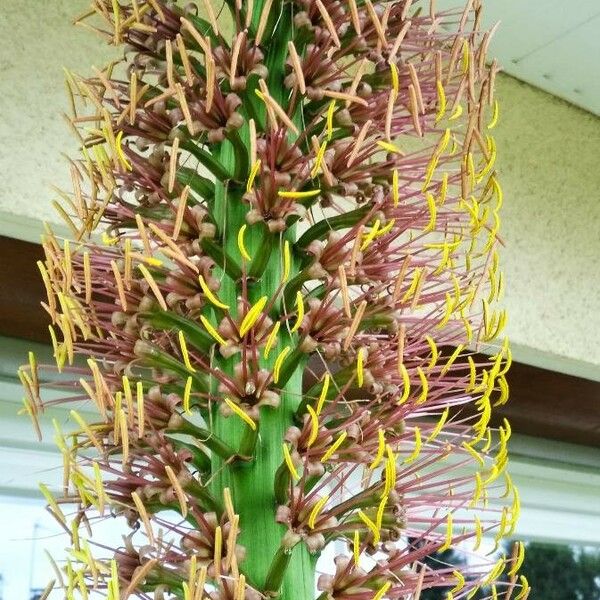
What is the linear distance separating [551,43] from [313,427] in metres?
0.86

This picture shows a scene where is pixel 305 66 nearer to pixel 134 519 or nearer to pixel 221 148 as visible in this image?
pixel 221 148

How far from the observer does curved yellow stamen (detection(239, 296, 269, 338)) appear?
299 millimetres

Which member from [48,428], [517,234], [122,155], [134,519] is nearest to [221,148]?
[122,155]

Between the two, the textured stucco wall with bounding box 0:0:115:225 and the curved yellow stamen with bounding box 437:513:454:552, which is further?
the textured stucco wall with bounding box 0:0:115:225

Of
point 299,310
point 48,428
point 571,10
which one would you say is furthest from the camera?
point 571,10

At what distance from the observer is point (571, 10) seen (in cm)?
96

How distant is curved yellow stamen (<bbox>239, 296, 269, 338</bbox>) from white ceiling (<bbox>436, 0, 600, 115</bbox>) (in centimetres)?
69

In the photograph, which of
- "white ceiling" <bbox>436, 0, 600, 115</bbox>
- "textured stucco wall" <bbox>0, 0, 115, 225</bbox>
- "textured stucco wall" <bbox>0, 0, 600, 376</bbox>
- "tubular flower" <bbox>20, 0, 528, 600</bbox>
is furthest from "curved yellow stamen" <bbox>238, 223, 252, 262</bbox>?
"white ceiling" <bbox>436, 0, 600, 115</bbox>

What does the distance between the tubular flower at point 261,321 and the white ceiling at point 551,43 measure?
60cm

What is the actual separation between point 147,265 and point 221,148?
2.5 inches

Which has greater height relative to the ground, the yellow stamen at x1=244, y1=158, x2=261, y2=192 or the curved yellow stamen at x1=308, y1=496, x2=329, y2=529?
the yellow stamen at x1=244, y1=158, x2=261, y2=192

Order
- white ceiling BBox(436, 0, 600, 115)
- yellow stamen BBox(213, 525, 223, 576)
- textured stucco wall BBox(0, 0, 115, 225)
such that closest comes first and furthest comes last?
yellow stamen BBox(213, 525, 223, 576) → textured stucco wall BBox(0, 0, 115, 225) → white ceiling BBox(436, 0, 600, 115)

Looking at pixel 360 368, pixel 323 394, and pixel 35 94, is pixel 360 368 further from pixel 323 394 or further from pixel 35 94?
pixel 35 94

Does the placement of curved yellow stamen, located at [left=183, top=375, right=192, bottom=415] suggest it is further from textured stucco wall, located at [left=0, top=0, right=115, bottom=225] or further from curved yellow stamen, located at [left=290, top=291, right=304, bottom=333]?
textured stucco wall, located at [left=0, top=0, right=115, bottom=225]
